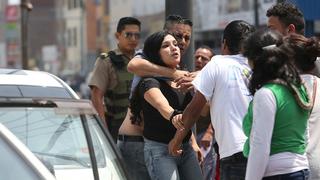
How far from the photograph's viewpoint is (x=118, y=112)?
23.0 feet

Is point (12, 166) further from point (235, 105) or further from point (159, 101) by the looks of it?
point (159, 101)

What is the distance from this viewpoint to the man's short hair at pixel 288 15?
5.32 m

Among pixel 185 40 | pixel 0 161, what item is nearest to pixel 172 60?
pixel 185 40

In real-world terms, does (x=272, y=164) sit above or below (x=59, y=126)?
below

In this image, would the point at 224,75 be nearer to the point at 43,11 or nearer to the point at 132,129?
the point at 132,129

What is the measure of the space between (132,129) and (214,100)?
109 cm

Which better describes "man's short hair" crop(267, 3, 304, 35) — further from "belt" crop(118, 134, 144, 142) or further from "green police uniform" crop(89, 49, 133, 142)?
"green police uniform" crop(89, 49, 133, 142)

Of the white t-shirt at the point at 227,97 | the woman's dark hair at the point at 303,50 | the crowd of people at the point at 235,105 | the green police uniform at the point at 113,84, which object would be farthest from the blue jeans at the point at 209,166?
the woman's dark hair at the point at 303,50

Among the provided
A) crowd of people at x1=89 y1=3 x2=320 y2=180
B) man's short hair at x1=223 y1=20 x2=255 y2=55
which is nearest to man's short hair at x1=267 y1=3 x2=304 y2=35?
crowd of people at x1=89 y1=3 x2=320 y2=180

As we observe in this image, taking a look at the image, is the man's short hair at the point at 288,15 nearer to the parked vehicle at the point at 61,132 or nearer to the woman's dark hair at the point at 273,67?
the woman's dark hair at the point at 273,67

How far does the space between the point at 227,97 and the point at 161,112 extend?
2.28 ft

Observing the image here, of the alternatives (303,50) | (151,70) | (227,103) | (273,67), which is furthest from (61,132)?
(151,70)

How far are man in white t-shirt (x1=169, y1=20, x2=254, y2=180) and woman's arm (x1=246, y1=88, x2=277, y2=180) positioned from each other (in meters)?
0.57

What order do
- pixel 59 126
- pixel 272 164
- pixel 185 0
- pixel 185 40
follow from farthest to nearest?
pixel 185 0 < pixel 185 40 < pixel 272 164 < pixel 59 126
